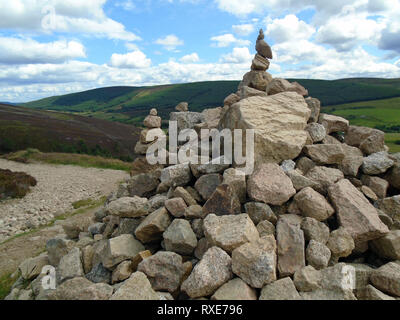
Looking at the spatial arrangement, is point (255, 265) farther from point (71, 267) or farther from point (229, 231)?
point (71, 267)

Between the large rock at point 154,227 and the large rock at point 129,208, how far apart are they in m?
0.83

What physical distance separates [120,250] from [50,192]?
24.7m

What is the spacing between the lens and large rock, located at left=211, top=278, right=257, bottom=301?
5.55m

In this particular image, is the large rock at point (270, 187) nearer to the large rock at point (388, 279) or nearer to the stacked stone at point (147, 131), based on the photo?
the large rock at point (388, 279)

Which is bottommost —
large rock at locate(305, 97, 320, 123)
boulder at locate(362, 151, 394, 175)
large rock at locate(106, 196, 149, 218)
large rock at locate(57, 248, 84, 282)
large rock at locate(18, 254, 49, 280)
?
large rock at locate(18, 254, 49, 280)

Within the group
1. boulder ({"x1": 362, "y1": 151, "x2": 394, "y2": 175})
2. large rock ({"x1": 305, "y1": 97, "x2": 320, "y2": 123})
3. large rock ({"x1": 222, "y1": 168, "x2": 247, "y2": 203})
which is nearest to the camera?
large rock ({"x1": 222, "y1": 168, "x2": 247, "y2": 203})

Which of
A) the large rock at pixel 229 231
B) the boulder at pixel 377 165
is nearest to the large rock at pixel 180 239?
the large rock at pixel 229 231

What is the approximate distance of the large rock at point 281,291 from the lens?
5.48 metres

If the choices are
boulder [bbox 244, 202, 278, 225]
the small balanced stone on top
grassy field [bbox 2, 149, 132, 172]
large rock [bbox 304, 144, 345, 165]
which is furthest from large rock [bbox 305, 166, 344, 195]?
grassy field [bbox 2, 149, 132, 172]

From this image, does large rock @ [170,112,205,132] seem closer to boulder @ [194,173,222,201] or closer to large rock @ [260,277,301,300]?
boulder @ [194,173,222,201]

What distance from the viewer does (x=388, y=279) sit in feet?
19.3

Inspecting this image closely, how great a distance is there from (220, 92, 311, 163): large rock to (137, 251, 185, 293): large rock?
12.9 ft

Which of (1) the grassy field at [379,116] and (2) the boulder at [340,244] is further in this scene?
(1) the grassy field at [379,116]
